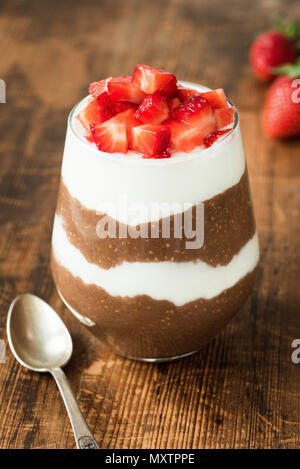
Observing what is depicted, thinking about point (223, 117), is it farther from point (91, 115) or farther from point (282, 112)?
point (282, 112)

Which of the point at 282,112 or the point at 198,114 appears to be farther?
the point at 282,112

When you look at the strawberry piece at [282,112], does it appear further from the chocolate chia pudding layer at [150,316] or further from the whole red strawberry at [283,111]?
the chocolate chia pudding layer at [150,316]

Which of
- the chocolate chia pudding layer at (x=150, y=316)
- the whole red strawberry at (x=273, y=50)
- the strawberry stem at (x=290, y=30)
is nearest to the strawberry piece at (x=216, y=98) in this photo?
the chocolate chia pudding layer at (x=150, y=316)

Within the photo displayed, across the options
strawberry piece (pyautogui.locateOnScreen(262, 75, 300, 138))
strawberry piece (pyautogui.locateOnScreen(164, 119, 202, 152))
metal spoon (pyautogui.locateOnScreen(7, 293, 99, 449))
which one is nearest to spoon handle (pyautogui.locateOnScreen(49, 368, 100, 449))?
metal spoon (pyautogui.locateOnScreen(7, 293, 99, 449))

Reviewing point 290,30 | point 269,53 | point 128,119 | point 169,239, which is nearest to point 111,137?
point 128,119

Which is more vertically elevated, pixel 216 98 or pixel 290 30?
pixel 216 98

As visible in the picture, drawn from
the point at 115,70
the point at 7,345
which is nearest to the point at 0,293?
the point at 7,345

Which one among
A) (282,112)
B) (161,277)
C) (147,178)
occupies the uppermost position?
(147,178)
